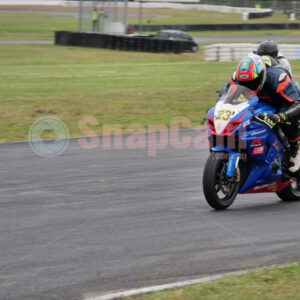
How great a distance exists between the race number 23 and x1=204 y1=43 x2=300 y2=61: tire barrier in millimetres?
18959

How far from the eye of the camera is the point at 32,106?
49.8ft

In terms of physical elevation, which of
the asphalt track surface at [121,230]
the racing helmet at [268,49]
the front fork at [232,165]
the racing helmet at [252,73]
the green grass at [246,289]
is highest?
the racing helmet at [268,49]

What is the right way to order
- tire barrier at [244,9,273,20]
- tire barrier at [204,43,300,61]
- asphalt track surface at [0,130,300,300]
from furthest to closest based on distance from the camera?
tire barrier at [244,9,273,20], tire barrier at [204,43,300,61], asphalt track surface at [0,130,300,300]

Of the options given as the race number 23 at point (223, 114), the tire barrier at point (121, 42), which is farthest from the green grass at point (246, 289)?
the tire barrier at point (121, 42)

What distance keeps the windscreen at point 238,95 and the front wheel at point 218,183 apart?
0.55 meters

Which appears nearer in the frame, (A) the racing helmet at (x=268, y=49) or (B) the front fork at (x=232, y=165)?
(B) the front fork at (x=232, y=165)

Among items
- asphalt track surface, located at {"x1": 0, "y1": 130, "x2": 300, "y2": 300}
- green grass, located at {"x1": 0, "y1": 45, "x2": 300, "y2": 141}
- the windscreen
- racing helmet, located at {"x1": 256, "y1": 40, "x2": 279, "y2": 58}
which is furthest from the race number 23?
green grass, located at {"x1": 0, "y1": 45, "x2": 300, "y2": 141}

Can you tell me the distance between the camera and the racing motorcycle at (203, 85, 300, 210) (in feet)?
20.5

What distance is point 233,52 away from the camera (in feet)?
83.0

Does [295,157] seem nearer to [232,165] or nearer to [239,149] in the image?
[239,149]

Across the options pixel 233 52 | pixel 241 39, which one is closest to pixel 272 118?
pixel 233 52

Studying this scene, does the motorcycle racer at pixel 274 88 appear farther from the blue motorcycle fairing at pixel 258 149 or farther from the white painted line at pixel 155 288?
the white painted line at pixel 155 288

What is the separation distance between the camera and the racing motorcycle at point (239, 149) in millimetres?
6234

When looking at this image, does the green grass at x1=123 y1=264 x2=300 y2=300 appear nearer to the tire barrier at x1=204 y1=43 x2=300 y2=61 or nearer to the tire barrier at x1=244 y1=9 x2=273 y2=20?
the tire barrier at x1=204 y1=43 x2=300 y2=61
